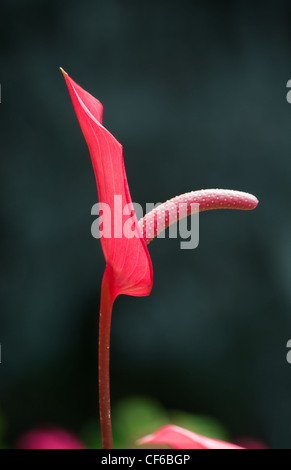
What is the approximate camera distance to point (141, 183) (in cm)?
77

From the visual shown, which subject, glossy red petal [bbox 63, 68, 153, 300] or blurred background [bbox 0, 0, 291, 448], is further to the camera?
blurred background [bbox 0, 0, 291, 448]

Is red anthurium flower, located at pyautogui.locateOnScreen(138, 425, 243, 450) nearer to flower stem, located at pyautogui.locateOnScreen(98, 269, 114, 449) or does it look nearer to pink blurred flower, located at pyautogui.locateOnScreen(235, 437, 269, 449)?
flower stem, located at pyautogui.locateOnScreen(98, 269, 114, 449)

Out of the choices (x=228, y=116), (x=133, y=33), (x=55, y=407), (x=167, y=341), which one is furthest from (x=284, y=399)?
(x=133, y=33)

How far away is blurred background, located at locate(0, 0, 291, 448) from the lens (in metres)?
0.76

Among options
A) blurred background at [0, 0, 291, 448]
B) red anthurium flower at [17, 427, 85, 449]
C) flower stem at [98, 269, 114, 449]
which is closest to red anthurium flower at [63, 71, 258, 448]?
flower stem at [98, 269, 114, 449]

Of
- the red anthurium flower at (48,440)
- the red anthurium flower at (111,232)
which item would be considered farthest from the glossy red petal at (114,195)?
the red anthurium flower at (48,440)

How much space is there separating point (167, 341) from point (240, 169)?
1.02 feet

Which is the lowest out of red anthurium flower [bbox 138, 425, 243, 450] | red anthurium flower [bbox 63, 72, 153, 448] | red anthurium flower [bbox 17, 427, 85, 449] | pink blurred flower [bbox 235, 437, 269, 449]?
pink blurred flower [bbox 235, 437, 269, 449]

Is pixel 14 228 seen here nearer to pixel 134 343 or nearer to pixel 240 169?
pixel 134 343

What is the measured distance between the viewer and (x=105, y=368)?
170 mm

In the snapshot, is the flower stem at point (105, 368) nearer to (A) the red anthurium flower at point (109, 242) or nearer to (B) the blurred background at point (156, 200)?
(A) the red anthurium flower at point (109, 242)

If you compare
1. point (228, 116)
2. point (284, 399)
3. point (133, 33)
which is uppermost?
point (133, 33)

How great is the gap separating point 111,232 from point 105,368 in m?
0.05
